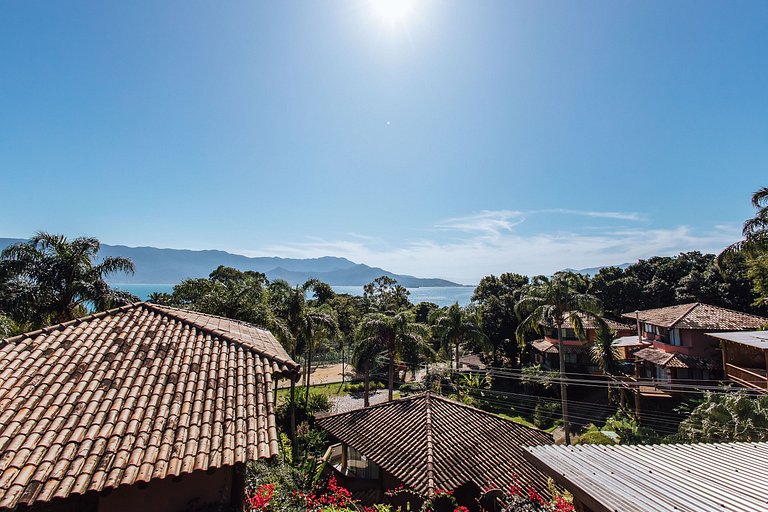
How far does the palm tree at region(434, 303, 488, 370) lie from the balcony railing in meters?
17.2

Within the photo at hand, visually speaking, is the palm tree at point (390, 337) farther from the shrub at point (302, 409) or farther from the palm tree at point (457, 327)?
the palm tree at point (457, 327)

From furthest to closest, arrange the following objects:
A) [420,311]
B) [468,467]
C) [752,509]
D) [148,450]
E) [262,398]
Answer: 1. [420,311]
2. [468,467]
3. [262,398]
4. [148,450]
5. [752,509]

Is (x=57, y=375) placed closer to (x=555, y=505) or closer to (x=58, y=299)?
(x=555, y=505)

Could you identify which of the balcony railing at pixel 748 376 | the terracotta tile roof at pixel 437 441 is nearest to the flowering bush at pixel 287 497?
the terracotta tile roof at pixel 437 441

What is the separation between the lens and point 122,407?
19.8 ft

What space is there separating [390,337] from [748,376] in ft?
75.7

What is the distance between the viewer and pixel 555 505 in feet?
25.6

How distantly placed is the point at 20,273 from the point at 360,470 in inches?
751

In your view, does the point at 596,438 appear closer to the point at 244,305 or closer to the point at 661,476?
the point at 661,476

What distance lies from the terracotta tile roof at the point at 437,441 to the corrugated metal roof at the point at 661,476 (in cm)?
491

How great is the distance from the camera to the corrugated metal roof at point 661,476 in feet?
13.9

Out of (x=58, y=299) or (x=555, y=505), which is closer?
(x=555, y=505)

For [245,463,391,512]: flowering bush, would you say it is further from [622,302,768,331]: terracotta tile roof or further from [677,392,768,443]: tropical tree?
[622,302,768,331]: terracotta tile roof

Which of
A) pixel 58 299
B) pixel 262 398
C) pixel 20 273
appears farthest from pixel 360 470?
pixel 20 273
